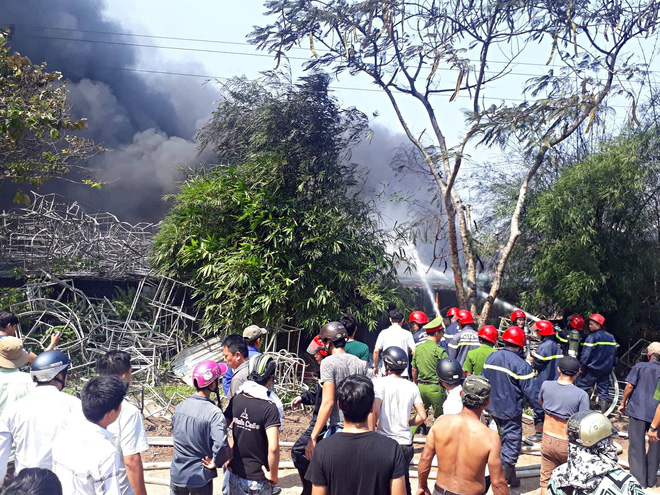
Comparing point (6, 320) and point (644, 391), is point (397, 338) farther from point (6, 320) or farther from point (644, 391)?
point (6, 320)

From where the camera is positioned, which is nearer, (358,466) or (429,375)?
(358,466)

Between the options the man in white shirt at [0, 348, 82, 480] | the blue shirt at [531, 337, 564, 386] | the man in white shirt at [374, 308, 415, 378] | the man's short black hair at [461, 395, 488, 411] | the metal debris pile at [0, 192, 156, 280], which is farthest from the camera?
the metal debris pile at [0, 192, 156, 280]

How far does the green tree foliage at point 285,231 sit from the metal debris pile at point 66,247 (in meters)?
0.91

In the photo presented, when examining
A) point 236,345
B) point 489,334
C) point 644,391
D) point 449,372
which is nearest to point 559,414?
point 449,372

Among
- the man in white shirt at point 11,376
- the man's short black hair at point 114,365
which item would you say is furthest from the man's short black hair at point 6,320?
the man's short black hair at point 114,365

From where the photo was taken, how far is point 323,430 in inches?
168

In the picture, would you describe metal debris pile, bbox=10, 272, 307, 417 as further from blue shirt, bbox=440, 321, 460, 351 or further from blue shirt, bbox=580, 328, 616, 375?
blue shirt, bbox=580, 328, 616, 375

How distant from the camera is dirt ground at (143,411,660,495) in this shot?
531 centimetres

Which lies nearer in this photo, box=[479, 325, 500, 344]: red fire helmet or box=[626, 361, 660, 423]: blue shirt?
box=[626, 361, 660, 423]: blue shirt

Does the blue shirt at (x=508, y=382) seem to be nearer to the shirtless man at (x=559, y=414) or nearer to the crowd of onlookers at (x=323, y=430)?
the crowd of onlookers at (x=323, y=430)

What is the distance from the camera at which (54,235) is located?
10273mm

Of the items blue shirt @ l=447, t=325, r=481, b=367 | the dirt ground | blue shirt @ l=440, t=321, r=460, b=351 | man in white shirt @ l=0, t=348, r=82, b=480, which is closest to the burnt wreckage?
the dirt ground

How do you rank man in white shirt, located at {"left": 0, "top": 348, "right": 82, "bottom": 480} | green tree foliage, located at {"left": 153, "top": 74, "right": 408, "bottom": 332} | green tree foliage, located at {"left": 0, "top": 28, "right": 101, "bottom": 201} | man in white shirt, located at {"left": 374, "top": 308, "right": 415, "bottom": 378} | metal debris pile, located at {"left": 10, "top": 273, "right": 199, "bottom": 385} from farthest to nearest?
green tree foliage, located at {"left": 153, "top": 74, "right": 408, "bottom": 332}, metal debris pile, located at {"left": 10, "top": 273, "right": 199, "bottom": 385}, green tree foliage, located at {"left": 0, "top": 28, "right": 101, "bottom": 201}, man in white shirt, located at {"left": 374, "top": 308, "right": 415, "bottom": 378}, man in white shirt, located at {"left": 0, "top": 348, "right": 82, "bottom": 480}

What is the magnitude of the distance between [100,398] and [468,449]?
6.75 feet
